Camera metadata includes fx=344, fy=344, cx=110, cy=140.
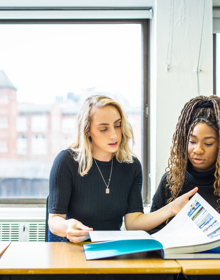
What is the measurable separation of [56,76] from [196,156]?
1540 millimetres

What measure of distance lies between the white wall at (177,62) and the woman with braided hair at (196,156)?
2.66 ft

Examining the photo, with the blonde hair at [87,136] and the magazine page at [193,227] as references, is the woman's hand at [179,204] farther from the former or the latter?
the blonde hair at [87,136]

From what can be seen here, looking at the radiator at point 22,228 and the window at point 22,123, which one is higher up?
the window at point 22,123

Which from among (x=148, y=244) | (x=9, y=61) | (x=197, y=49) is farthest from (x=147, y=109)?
(x=148, y=244)

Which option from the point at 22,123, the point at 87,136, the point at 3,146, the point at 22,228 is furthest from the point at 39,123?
the point at 87,136

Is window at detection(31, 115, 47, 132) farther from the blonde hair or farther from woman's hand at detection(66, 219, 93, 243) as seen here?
woman's hand at detection(66, 219, 93, 243)

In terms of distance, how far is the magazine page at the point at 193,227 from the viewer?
110cm

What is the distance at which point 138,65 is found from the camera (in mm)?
2688

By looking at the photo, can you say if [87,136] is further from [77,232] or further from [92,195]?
[77,232]

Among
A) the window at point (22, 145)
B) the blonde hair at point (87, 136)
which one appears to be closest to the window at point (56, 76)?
the window at point (22, 145)

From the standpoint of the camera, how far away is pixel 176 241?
1127 millimetres

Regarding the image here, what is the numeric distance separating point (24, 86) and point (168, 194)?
5.13 ft

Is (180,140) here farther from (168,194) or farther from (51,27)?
(51,27)

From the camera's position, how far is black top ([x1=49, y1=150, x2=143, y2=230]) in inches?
61.3
